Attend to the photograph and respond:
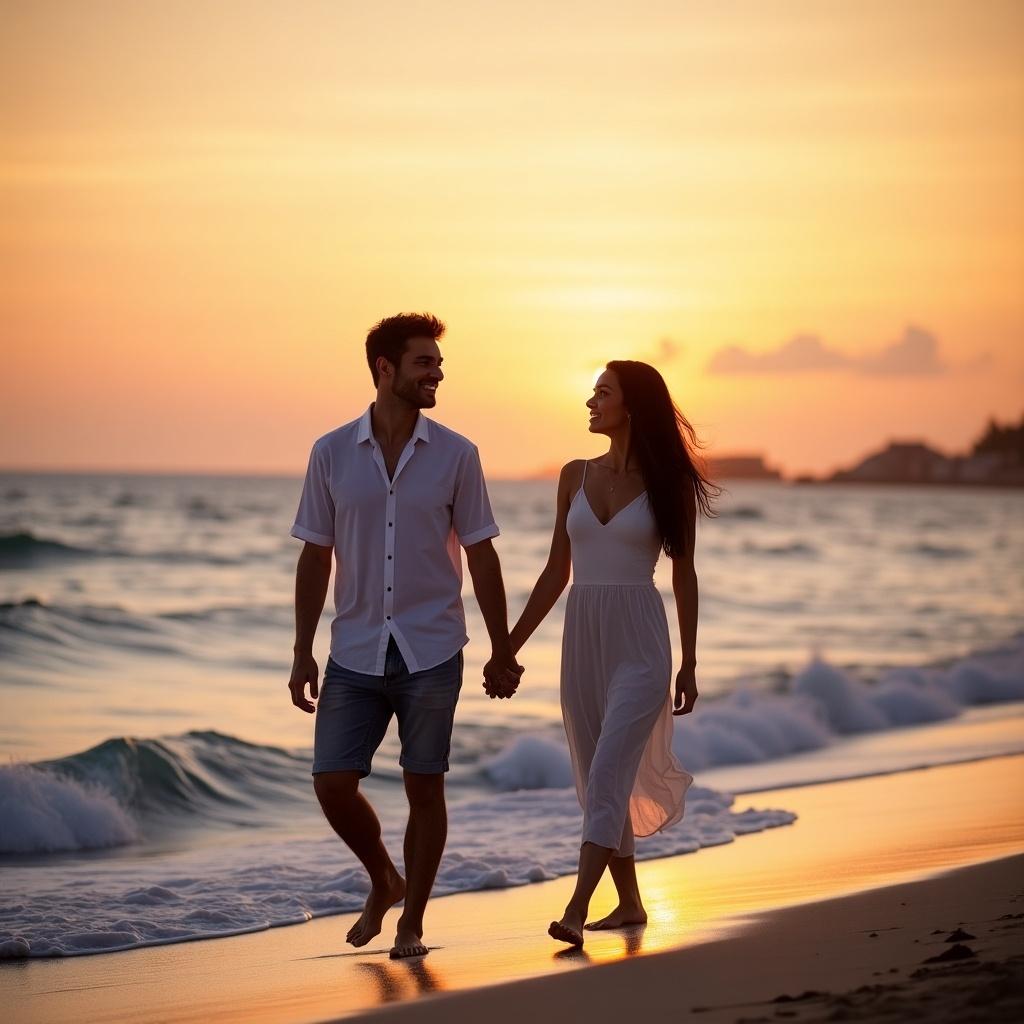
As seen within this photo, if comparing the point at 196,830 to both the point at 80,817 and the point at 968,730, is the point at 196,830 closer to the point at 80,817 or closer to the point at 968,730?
the point at 80,817

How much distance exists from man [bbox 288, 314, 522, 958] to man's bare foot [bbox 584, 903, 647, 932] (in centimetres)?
80

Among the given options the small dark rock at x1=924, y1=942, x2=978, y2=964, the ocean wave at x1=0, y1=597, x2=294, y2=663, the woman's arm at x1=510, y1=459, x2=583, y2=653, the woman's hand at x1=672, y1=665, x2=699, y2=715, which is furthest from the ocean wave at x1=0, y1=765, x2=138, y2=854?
the ocean wave at x1=0, y1=597, x2=294, y2=663

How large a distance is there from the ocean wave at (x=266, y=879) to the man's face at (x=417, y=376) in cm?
268

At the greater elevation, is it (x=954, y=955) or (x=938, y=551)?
(x=938, y=551)

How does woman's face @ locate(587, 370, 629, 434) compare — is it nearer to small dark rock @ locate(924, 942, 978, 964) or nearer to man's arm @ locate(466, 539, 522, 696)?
man's arm @ locate(466, 539, 522, 696)

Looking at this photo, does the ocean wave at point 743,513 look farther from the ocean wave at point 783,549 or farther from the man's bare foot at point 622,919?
the man's bare foot at point 622,919

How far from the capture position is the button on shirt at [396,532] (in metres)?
5.79

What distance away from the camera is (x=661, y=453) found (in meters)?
6.27

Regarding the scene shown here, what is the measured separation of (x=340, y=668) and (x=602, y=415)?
59.4 inches

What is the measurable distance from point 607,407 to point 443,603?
1.12 meters

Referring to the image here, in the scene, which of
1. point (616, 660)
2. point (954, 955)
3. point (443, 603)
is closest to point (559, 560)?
point (616, 660)

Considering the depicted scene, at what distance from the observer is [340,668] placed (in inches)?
231

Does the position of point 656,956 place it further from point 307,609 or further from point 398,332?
point 398,332


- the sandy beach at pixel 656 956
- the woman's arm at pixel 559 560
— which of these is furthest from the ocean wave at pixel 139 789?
the woman's arm at pixel 559 560
